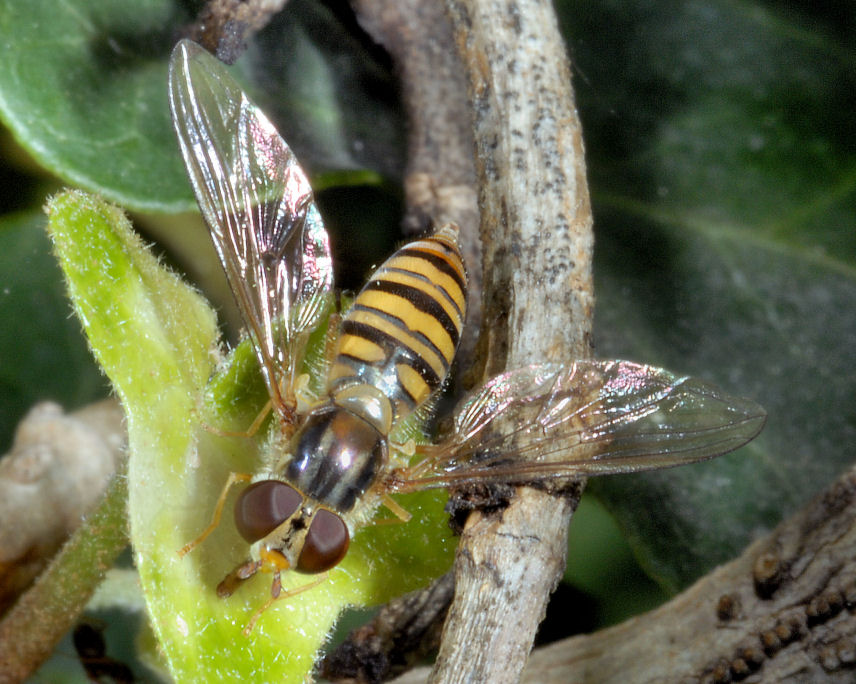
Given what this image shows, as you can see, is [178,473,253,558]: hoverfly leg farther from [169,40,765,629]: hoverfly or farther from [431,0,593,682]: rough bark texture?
[431,0,593,682]: rough bark texture

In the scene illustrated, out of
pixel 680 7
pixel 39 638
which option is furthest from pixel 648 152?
pixel 39 638

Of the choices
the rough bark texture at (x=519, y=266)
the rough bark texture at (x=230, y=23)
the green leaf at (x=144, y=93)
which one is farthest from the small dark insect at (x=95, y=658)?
the rough bark texture at (x=230, y=23)

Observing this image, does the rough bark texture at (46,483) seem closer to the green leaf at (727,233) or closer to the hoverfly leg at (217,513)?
the hoverfly leg at (217,513)

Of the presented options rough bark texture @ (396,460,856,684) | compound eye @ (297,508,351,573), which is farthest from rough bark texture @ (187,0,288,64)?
rough bark texture @ (396,460,856,684)

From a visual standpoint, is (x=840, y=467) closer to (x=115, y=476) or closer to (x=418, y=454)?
(x=418, y=454)

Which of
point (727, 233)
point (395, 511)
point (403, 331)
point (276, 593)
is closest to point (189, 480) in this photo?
point (276, 593)

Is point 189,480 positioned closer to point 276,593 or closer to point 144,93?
point 276,593
